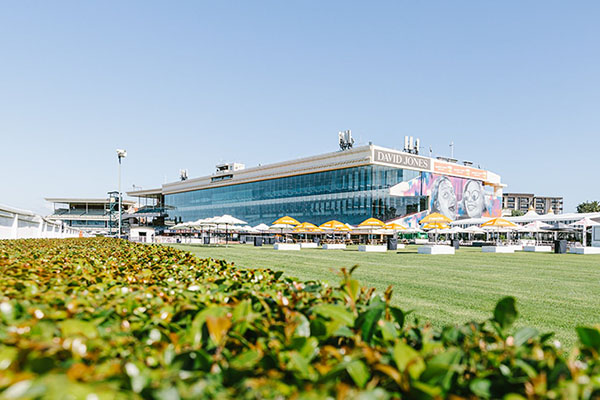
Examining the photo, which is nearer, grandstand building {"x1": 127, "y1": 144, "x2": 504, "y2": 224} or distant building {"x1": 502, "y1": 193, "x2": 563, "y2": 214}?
grandstand building {"x1": 127, "y1": 144, "x2": 504, "y2": 224}

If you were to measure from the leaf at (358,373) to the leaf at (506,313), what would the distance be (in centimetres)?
Answer: 66

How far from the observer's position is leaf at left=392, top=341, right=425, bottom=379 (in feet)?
3.81

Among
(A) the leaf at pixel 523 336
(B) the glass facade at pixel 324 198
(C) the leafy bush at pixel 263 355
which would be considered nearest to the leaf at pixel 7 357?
(C) the leafy bush at pixel 263 355

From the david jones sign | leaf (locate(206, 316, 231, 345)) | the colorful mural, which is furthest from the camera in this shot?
the colorful mural

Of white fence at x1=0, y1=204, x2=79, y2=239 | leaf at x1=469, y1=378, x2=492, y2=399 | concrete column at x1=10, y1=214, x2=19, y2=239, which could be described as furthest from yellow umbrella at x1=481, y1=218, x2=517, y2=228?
leaf at x1=469, y1=378, x2=492, y2=399

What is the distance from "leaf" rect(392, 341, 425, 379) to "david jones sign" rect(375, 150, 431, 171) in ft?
188

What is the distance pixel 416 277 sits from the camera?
10.8m

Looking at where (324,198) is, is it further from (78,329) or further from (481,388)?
(481,388)

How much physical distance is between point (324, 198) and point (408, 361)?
202 ft

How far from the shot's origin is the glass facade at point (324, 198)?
57.8 meters

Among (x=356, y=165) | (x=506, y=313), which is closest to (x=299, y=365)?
(x=506, y=313)

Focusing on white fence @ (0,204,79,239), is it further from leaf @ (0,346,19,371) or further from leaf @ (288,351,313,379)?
leaf @ (288,351,313,379)

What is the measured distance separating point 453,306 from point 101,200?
362 ft

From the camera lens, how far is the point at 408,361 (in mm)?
1197
